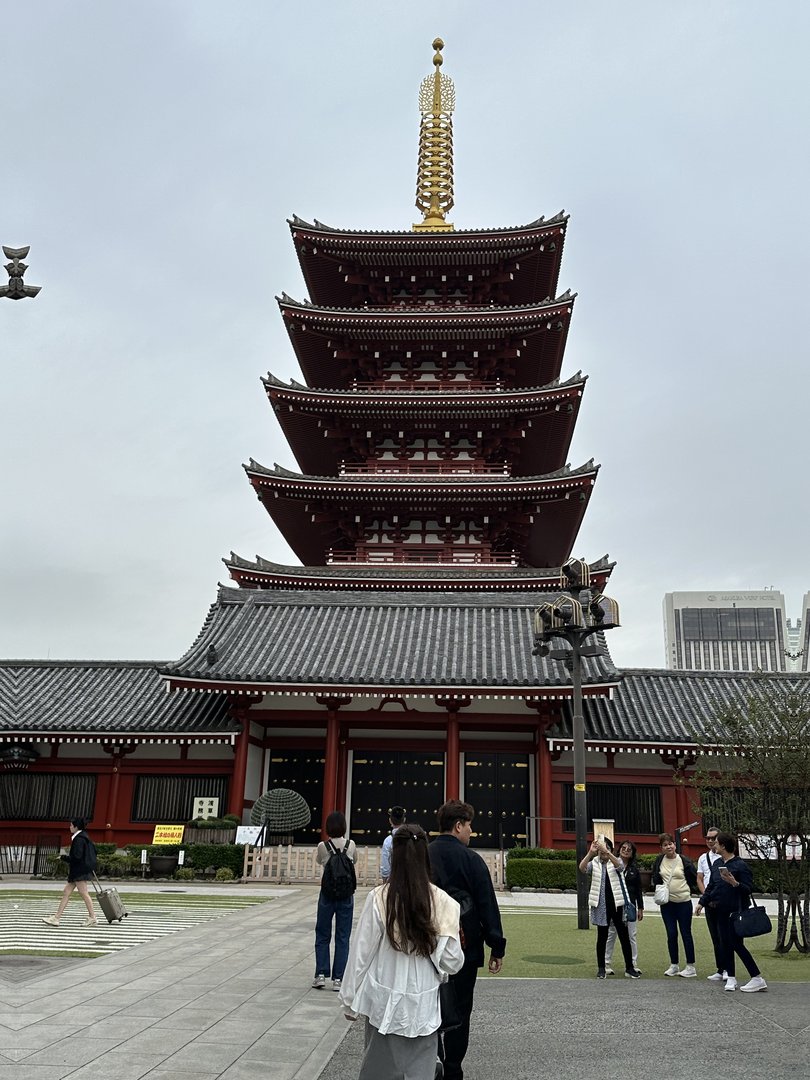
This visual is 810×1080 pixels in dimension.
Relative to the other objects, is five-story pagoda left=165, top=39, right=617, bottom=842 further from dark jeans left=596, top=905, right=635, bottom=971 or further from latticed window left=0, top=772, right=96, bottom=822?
dark jeans left=596, top=905, right=635, bottom=971

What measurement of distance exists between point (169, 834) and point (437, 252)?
77.7ft

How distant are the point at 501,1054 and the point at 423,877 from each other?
3.08 meters

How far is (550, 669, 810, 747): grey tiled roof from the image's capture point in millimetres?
24062

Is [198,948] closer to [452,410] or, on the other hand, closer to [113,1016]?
[113,1016]

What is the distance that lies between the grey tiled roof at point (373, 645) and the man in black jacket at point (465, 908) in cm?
1705

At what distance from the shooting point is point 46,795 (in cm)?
2553

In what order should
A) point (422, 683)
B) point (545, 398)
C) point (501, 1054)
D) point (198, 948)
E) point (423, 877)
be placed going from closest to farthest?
1. point (423, 877)
2. point (501, 1054)
3. point (198, 948)
4. point (422, 683)
5. point (545, 398)

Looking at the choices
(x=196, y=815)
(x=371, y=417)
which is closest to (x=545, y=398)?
(x=371, y=417)

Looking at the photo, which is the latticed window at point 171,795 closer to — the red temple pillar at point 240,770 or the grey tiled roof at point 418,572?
the red temple pillar at point 240,770

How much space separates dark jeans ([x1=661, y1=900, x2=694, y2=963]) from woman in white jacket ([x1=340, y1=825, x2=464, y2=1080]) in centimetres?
676

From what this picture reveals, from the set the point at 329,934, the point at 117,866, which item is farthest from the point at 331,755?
the point at 329,934

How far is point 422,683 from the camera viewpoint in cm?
2317

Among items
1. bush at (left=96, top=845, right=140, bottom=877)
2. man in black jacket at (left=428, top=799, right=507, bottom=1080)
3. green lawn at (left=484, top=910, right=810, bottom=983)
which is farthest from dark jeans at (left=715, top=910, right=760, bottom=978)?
bush at (left=96, top=845, right=140, bottom=877)

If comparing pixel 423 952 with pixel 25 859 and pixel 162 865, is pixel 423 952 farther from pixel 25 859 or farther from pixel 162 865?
pixel 25 859
